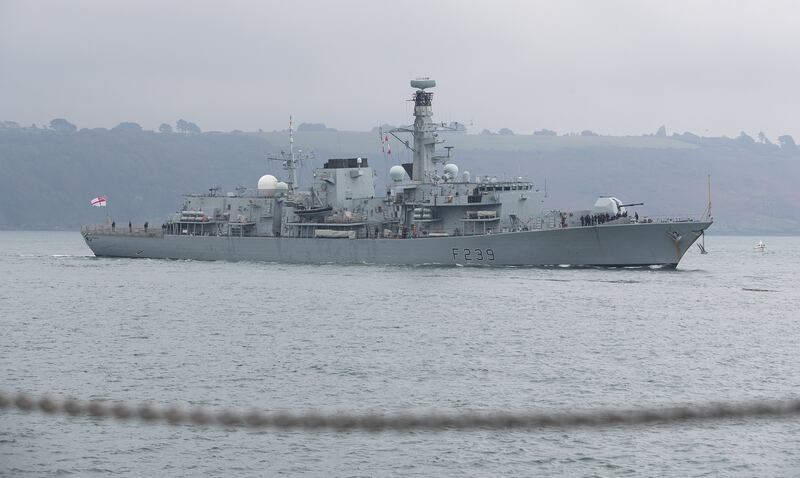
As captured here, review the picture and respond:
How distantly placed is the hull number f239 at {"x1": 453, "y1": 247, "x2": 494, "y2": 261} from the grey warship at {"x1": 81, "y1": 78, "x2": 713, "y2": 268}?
0.22 feet

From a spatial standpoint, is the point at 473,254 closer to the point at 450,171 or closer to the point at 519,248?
the point at 519,248

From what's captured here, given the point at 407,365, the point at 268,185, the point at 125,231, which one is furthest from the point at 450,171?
the point at 407,365

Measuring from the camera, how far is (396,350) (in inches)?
1212

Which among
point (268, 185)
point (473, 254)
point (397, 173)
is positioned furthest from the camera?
point (268, 185)

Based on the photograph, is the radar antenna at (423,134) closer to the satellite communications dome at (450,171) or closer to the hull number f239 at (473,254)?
the satellite communications dome at (450,171)

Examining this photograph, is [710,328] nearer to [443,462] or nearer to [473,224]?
[443,462]

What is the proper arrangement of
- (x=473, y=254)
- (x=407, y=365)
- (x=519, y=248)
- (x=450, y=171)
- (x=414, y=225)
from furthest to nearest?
(x=450, y=171) → (x=414, y=225) → (x=473, y=254) → (x=519, y=248) → (x=407, y=365)

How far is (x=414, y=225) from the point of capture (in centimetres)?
6159

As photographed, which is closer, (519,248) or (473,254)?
(519,248)

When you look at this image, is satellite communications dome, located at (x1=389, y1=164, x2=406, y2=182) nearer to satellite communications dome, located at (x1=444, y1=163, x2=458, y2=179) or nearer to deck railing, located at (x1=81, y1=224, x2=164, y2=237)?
satellite communications dome, located at (x1=444, y1=163, x2=458, y2=179)

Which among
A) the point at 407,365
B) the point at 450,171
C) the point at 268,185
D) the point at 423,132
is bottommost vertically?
the point at 407,365

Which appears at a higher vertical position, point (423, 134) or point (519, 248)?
point (423, 134)

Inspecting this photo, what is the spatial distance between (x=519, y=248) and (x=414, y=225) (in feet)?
25.7

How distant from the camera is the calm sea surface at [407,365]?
19.3 m
